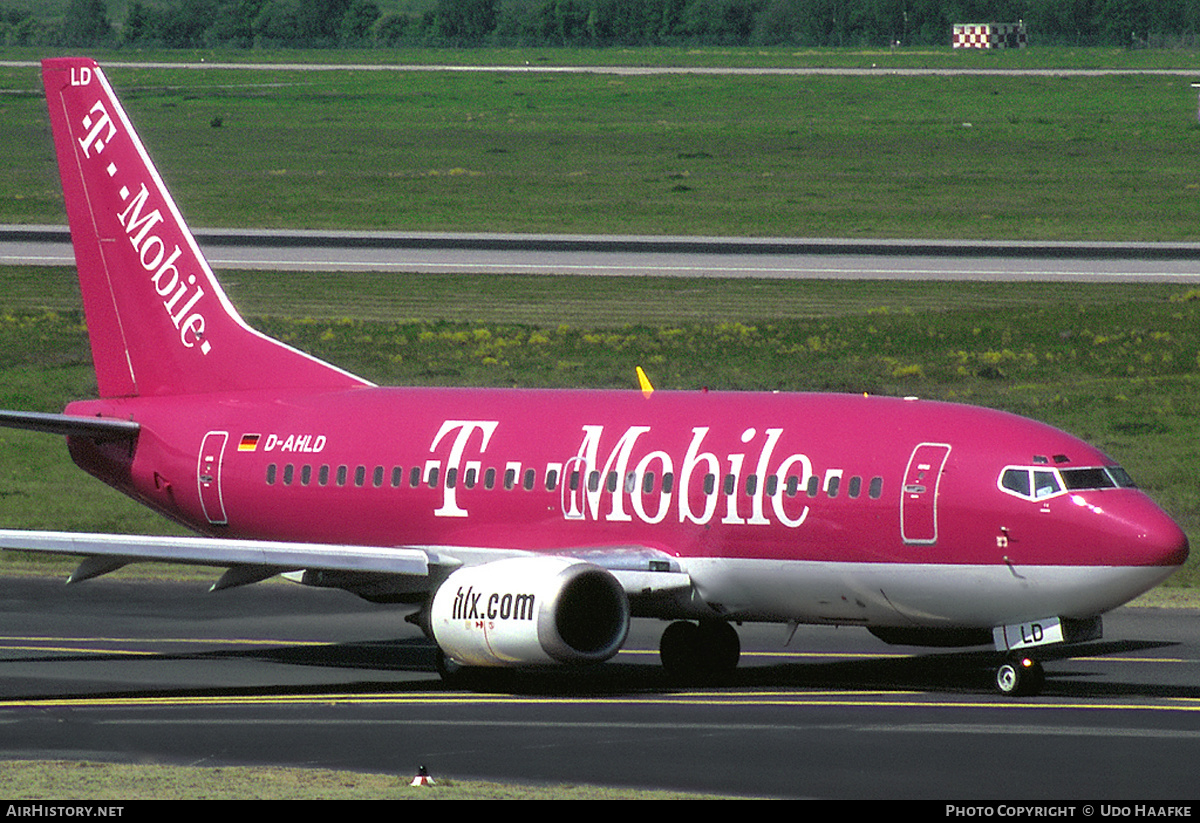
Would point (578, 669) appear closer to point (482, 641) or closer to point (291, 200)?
point (482, 641)

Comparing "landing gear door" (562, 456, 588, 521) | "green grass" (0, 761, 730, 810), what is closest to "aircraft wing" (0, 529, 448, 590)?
"landing gear door" (562, 456, 588, 521)

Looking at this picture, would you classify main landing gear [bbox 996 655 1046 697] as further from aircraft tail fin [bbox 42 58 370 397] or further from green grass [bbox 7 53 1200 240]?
green grass [bbox 7 53 1200 240]

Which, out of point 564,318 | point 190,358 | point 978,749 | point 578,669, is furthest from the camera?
point 564,318

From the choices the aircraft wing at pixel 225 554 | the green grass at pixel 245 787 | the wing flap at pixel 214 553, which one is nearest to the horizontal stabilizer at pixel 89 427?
the aircraft wing at pixel 225 554

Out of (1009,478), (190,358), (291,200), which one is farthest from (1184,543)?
(291,200)

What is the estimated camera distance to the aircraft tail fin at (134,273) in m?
43.4

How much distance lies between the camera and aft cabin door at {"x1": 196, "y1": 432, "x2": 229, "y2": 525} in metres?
41.6

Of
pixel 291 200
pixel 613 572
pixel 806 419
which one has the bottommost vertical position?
pixel 291 200

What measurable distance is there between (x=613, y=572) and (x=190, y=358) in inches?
472

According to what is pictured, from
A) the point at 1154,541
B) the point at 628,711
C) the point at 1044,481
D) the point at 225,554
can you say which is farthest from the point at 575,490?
the point at 1154,541

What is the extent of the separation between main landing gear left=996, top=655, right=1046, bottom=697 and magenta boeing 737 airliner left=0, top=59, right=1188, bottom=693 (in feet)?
0.15

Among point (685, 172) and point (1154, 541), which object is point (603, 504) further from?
point (685, 172)

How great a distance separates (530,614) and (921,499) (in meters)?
6.22

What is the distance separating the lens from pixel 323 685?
37.2 meters
